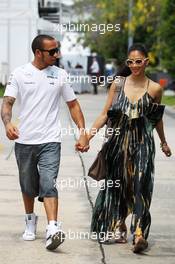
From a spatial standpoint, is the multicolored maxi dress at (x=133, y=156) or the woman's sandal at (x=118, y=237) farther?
the woman's sandal at (x=118, y=237)

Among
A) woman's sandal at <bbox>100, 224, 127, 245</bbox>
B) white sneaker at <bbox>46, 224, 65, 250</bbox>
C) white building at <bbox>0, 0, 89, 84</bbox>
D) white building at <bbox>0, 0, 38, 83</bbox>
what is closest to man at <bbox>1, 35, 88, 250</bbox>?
white sneaker at <bbox>46, 224, 65, 250</bbox>

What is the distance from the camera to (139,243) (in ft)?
22.4

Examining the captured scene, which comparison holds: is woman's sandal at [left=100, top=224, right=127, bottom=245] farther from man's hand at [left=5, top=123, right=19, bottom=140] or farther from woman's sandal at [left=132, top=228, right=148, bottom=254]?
man's hand at [left=5, top=123, right=19, bottom=140]

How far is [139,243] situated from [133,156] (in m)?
0.76

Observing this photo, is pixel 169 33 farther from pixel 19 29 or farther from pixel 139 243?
pixel 139 243

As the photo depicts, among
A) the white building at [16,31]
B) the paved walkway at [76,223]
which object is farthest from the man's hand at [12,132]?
the white building at [16,31]

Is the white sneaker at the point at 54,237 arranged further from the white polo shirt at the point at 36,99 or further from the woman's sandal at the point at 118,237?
the white polo shirt at the point at 36,99

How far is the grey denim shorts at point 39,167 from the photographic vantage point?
274 inches

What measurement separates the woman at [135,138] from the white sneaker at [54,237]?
0.63m

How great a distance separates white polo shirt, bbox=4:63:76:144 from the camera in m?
6.99

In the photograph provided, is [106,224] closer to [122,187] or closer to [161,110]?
[122,187]

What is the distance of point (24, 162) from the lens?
711 centimetres

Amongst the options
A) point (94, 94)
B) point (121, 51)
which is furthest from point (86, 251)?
point (121, 51)

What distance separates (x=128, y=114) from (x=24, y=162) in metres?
1.01
